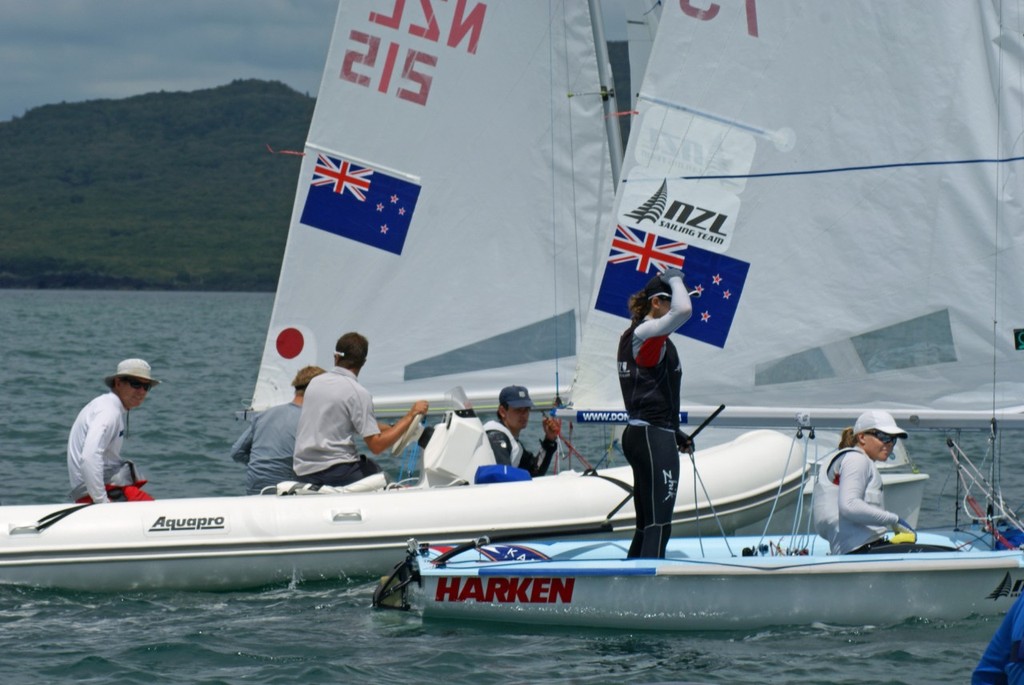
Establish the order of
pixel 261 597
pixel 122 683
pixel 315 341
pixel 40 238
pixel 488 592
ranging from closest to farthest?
1. pixel 122 683
2. pixel 488 592
3. pixel 261 597
4. pixel 315 341
5. pixel 40 238

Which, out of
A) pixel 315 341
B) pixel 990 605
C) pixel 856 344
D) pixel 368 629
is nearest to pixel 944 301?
pixel 856 344

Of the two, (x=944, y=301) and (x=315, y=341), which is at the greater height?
(x=944, y=301)

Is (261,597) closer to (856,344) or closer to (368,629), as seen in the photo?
(368,629)

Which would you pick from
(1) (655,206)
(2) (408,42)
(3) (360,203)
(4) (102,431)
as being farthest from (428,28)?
(4) (102,431)

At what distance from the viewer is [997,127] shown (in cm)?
796

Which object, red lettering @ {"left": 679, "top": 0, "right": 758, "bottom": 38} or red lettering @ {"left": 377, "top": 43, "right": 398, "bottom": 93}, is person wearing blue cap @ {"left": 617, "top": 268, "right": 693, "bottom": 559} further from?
red lettering @ {"left": 377, "top": 43, "right": 398, "bottom": 93}

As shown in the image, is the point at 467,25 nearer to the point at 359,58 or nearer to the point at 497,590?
the point at 359,58

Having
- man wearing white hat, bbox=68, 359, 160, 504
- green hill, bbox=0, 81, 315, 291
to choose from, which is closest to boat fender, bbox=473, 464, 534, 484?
man wearing white hat, bbox=68, 359, 160, 504

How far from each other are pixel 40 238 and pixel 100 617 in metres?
141

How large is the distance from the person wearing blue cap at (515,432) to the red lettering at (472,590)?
1499 millimetres

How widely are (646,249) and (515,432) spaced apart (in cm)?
126

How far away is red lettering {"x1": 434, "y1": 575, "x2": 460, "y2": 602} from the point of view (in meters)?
6.88

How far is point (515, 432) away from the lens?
28.5ft

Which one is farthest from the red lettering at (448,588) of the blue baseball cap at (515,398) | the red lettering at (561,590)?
the blue baseball cap at (515,398)
